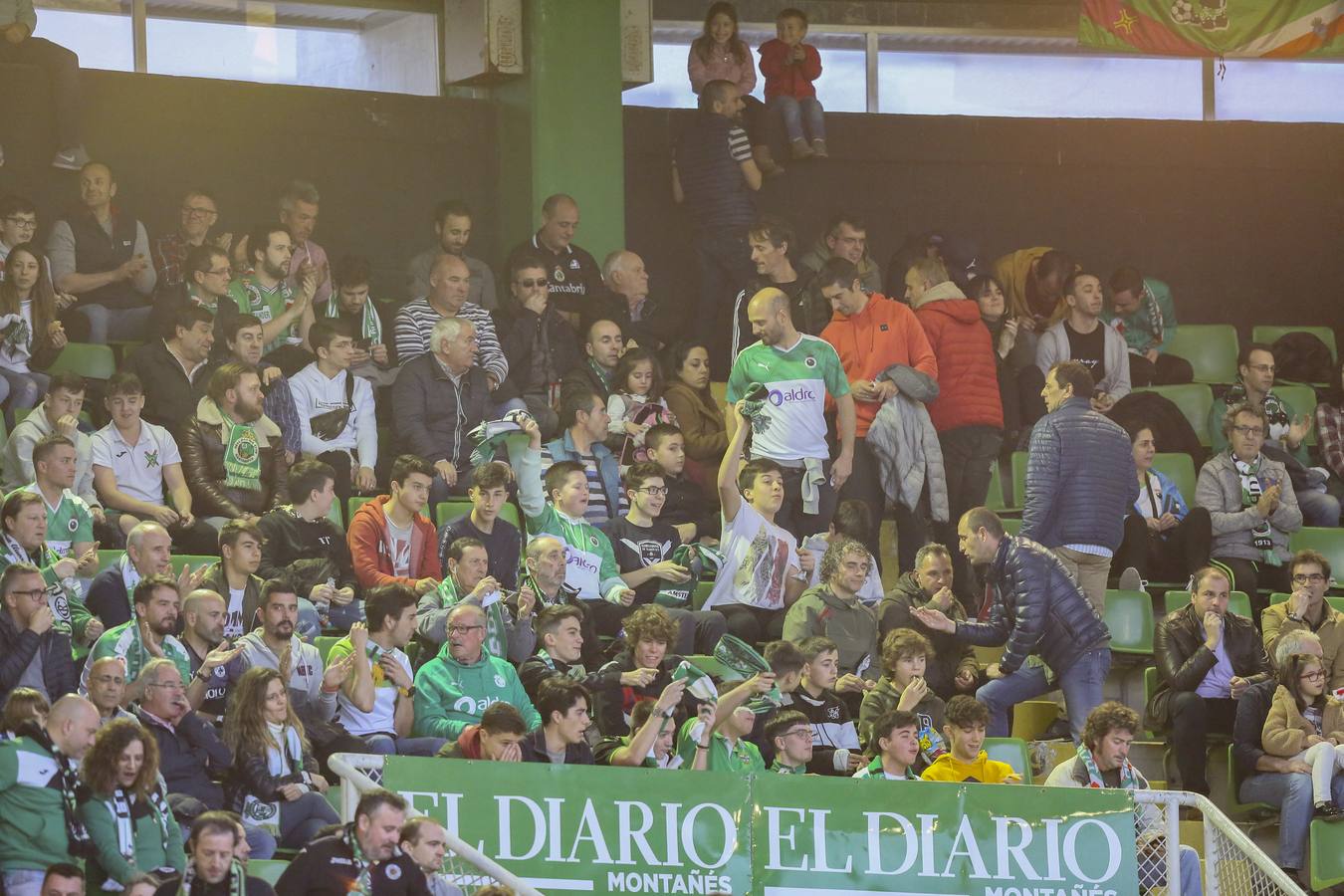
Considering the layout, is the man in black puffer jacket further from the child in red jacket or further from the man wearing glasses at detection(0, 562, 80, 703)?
the child in red jacket

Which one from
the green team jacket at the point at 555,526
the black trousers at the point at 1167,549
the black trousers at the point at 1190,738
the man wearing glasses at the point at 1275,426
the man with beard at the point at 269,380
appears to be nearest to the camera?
the black trousers at the point at 1190,738

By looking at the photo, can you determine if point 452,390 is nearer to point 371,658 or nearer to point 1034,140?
point 371,658

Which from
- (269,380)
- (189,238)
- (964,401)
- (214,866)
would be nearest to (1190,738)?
(964,401)

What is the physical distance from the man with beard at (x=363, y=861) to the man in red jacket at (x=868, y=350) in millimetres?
4416

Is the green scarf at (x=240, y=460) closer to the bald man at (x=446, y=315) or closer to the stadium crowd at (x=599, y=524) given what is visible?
the stadium crowd at (x=599, y=524)

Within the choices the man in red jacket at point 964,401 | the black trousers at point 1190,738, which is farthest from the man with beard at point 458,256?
the black trousers at point 1190,738

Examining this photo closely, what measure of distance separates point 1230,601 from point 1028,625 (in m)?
1.58

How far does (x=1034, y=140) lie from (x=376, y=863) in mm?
8716

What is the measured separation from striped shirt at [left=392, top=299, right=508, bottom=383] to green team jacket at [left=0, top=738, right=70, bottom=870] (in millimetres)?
4046

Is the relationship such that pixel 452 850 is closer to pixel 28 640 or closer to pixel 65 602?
pixel 28 640

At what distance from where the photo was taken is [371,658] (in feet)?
26.8

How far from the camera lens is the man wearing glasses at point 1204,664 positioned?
943 centimetres

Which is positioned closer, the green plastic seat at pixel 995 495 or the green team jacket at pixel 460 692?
the green team jacket at pixel 460 692

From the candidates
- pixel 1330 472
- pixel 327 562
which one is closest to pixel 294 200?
pixel 327 562
